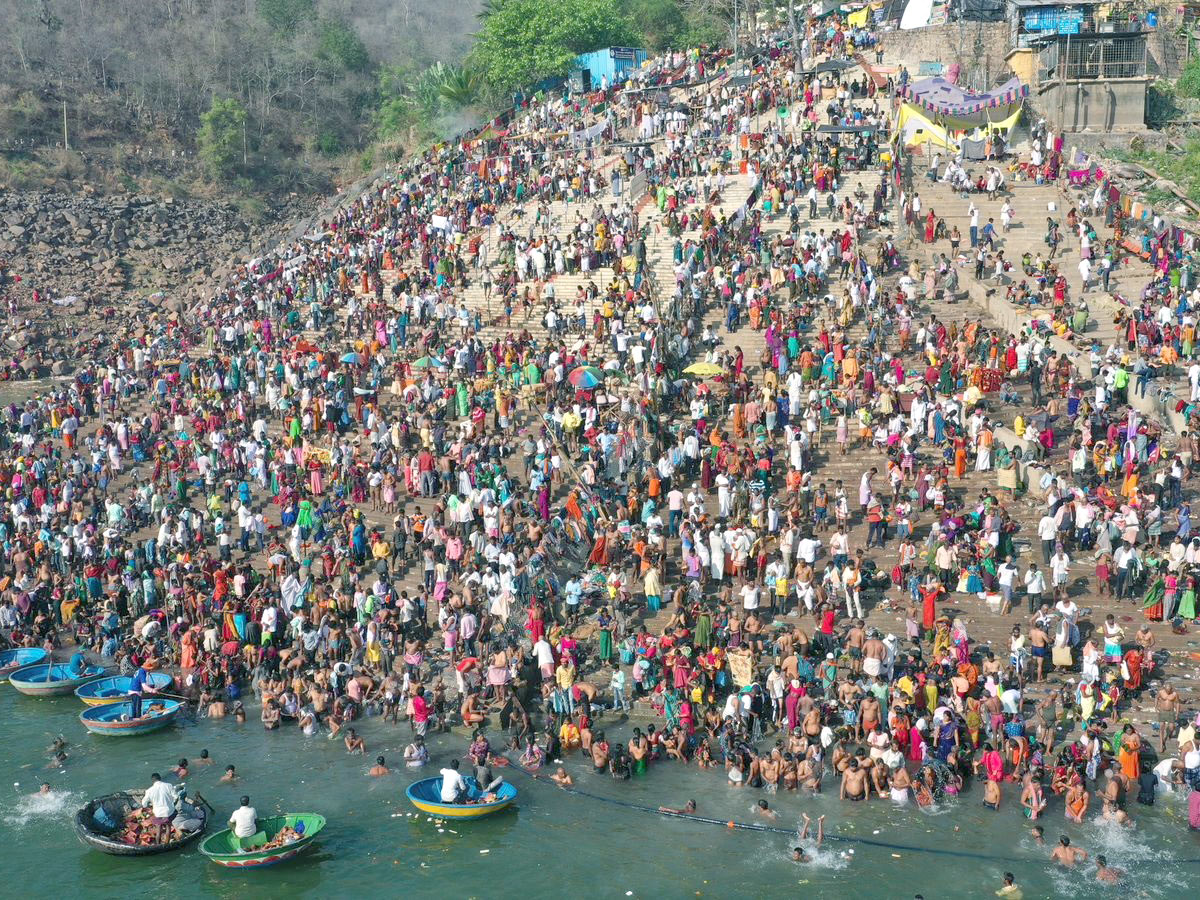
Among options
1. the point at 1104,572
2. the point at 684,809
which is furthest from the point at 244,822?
the point at 1104,572

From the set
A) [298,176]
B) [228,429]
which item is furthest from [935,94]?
[298,176]

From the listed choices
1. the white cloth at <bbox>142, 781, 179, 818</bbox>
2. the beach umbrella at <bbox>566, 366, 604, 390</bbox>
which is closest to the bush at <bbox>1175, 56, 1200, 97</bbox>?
the beach umbrella at <bbox>566, 366, 604, 390</bbox>

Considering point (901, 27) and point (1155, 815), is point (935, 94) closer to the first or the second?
point (901, 27)

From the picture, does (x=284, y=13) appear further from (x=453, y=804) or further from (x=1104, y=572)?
(x=453, y=804)

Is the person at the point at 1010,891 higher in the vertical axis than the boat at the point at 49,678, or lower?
higher

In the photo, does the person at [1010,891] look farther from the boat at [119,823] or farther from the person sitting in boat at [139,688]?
the person sitting in boat at [139,688]

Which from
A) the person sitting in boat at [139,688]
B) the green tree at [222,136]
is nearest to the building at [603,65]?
the green tree at [222,136]
